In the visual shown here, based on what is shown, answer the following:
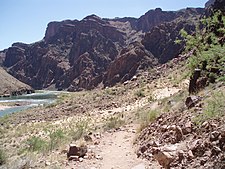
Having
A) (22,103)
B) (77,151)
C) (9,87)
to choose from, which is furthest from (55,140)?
(9,87)

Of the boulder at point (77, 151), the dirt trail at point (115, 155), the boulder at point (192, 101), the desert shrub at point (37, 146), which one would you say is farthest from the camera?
the desert shrub at point (37, 146)

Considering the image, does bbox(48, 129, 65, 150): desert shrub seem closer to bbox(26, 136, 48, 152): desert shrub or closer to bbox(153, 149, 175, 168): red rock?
bbox(26, 136, 48, 152): desert shrub

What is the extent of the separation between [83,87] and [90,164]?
503ft

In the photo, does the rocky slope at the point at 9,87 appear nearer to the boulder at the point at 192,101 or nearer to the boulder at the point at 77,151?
the boulder at the point at 77,151

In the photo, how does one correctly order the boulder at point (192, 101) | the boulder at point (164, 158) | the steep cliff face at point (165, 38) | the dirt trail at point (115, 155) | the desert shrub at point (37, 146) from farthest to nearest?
1. the steep cliff face at point (165, 38)
2. the desert shrub at point (37, 146)
3. the boulder at point (192, 101)
4. the dirt trail at point (115, 155)
5. the boulder at point (164, 158)

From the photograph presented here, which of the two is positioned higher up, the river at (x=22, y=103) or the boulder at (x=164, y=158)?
the boulder at (x=164, y=158)

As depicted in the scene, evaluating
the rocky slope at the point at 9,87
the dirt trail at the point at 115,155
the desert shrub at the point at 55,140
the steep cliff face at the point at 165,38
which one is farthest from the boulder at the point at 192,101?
the steep cliff face at the point at 165,38

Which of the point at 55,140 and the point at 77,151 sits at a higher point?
the point at 77,151

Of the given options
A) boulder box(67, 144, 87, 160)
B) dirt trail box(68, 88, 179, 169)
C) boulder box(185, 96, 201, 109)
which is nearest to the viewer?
dirt trail box(68, 88, 179, 169)

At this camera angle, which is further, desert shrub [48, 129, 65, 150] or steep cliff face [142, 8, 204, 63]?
steep cliff face [142, 8, 204, 63]

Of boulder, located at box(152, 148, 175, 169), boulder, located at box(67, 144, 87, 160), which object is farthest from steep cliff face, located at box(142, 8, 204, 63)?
boulder, located at box(152, 148, 175, 169)

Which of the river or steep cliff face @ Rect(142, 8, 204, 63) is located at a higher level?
steep cliff face @ Rect(142, 8, 204, 63)

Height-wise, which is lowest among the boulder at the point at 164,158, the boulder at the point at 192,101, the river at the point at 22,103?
the river at the point at 22,103

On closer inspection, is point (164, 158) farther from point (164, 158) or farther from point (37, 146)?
point (37, 146)
